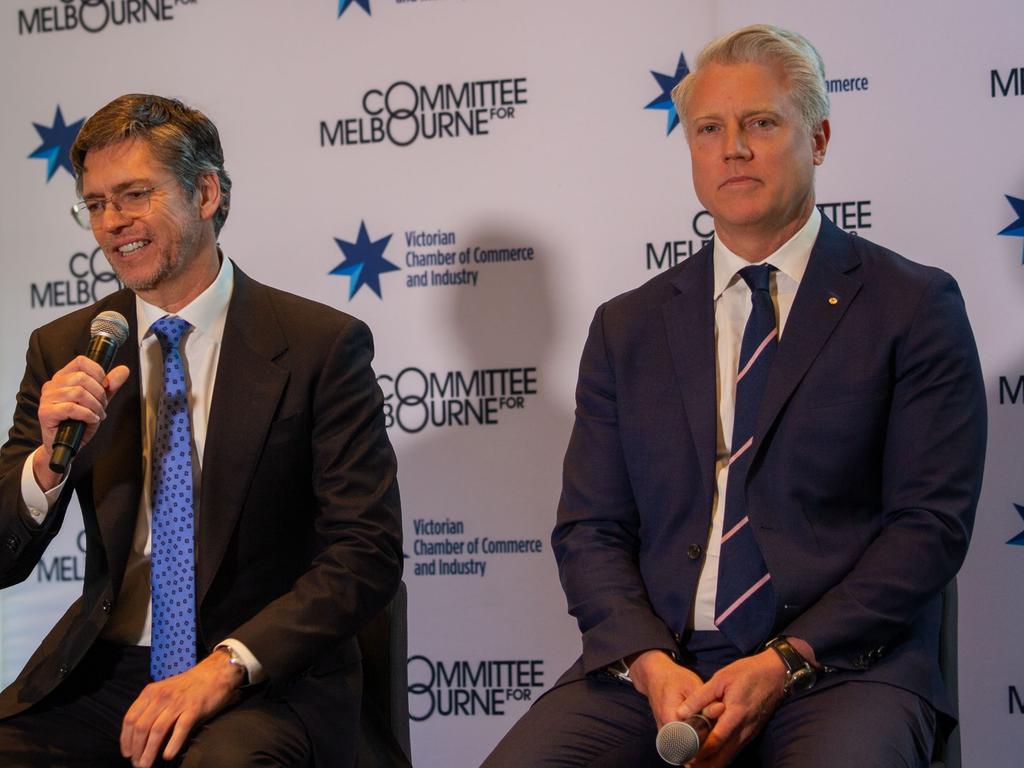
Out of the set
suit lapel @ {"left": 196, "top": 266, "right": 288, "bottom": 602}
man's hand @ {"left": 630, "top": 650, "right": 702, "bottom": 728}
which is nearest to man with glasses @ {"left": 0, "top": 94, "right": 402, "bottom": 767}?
suit lapel @ {"left": 196, "top": 266, "right": 288, "bottom": 602}

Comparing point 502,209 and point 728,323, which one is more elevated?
point 502,209

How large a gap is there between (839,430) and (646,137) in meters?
1.68

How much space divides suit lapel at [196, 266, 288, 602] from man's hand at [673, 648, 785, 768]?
1058 mm

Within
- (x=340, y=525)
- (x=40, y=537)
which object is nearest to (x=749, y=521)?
(x=340, y=525)

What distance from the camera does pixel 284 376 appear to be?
9.00 ft

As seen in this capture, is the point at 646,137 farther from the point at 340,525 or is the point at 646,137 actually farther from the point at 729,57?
the point at 340,525

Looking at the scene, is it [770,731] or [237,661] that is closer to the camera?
[770,731]

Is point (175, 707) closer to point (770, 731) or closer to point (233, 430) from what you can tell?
point (233, 430)

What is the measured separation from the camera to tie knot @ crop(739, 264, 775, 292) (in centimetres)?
264

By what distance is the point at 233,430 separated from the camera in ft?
8.88

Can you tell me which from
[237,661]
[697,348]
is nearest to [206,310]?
[237,661]

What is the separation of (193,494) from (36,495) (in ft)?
1.06

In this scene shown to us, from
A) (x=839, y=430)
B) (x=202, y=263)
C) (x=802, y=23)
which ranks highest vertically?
(x=802, y=23)

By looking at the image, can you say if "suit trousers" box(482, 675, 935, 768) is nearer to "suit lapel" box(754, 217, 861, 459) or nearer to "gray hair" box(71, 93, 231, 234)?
"suit lapel" box(754, 217, 861, 459)
